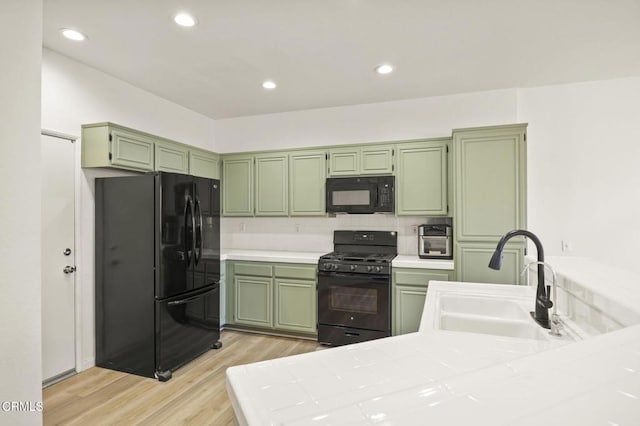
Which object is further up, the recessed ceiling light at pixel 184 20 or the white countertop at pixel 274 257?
the recessed ceiling light at pixel 184 20

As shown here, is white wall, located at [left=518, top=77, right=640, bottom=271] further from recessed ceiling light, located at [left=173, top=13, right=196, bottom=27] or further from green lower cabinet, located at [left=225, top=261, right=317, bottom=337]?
recessed ceiling light, located at [left=173, top=13, right=196, bottom=27]

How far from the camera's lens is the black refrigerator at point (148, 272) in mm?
2713

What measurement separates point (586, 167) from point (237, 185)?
12.4 feet

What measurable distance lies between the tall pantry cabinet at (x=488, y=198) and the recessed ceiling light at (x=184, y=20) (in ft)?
7.66

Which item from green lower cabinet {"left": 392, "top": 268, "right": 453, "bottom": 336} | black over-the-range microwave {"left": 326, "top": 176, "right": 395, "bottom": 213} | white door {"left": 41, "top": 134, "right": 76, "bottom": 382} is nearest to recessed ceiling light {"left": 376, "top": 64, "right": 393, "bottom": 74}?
black over-the-range microwave {"left": 326, "top": 176, "right": 395, "bottom": 213}

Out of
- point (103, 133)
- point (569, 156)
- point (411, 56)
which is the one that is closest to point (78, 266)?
point (103, 133)

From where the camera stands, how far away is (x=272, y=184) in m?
4.01

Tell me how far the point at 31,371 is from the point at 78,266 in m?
1.42

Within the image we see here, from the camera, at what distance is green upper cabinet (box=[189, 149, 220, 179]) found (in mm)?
3706

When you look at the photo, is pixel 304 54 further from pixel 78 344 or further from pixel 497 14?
pixel 78 344

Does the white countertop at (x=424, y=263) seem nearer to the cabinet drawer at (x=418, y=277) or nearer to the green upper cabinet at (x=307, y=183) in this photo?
the cabinet drawer at (x=418, y=277)

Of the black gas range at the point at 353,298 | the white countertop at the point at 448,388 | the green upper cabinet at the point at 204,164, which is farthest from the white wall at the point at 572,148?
the white countertop at the point at 448,388

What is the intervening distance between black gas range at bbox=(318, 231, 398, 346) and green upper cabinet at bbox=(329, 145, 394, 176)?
94 cm

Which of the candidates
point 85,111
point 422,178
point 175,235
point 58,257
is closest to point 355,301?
point 422,178
